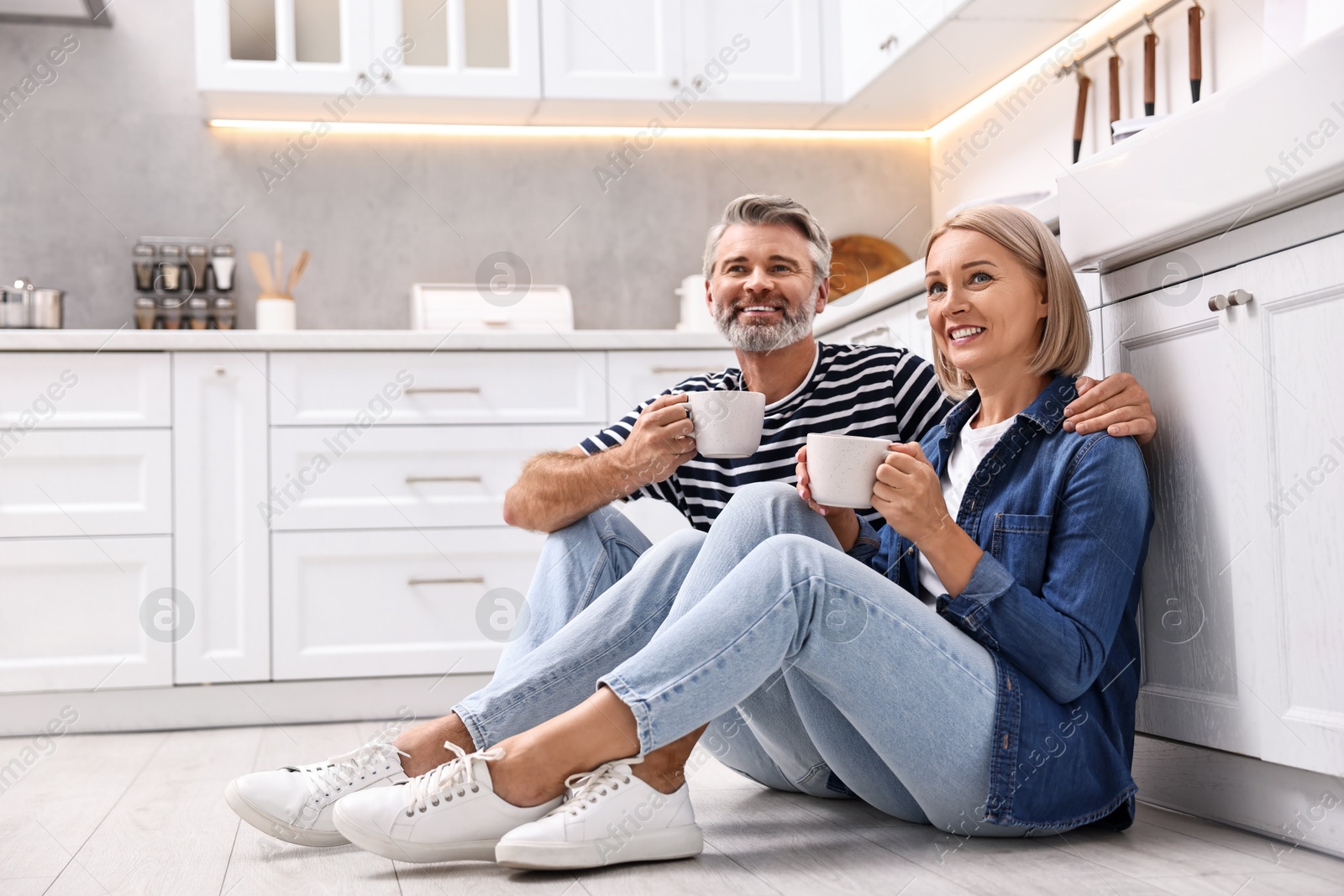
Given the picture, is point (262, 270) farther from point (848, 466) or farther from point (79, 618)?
point (848, 466)

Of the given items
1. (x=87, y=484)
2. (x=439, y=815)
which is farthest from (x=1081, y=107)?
(x=87, y=484)

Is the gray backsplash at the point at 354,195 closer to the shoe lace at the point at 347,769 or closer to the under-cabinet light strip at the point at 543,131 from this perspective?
the under-cabinet light strip at the point at 543,131

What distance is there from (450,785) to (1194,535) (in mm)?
774

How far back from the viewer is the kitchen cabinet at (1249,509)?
42.4 inches

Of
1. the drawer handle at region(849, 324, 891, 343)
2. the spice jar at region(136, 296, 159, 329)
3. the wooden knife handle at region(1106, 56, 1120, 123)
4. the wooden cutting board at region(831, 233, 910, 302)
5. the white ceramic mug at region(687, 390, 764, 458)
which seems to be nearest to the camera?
the white ceramic mug at region(687, 390, 764, 458)

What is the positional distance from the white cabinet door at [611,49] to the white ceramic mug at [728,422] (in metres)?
1.75

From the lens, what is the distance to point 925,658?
107 centimetres

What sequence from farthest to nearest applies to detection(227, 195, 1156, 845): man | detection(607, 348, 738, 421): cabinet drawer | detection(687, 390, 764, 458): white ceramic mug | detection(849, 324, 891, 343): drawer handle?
detection(607, 348, 738, 421): cabinet drawer, detection(849, 324, 891, 343): drawer handle, detection(227, 195, 1156, 845): man, detection(687, 390, 764, 458): white ceramic mug

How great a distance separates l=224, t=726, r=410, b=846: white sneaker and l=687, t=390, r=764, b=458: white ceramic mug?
1.52 ft

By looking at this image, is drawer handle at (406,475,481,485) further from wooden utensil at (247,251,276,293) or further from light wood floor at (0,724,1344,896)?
light wood floor at (0,724,1344,896)

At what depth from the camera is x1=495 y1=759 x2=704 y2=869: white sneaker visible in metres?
1.09

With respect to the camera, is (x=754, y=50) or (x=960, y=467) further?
(x=754, y=50)

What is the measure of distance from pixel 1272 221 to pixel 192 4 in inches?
107

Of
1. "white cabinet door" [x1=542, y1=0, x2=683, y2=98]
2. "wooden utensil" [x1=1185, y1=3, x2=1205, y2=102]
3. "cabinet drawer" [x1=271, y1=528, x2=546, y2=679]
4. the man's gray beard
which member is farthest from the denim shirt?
"white cabinet door" [x1=542, y1=0, x2=683, y2=98]
